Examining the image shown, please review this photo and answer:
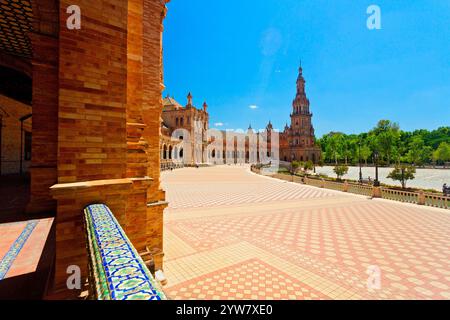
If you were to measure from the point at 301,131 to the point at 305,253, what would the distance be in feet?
228

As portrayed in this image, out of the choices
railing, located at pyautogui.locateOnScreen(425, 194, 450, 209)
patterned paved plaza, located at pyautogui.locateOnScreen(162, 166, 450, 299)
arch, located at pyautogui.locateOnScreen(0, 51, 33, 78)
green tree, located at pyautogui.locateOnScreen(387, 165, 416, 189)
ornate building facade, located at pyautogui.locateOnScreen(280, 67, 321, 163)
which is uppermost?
ornate building facade, located at pyautogui.locateOnScreen(280, 67, 321, 163)

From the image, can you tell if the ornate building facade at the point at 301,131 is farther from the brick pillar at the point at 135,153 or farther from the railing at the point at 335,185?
the brick pillar at the point at 135,153

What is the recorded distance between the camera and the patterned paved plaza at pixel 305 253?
4109 mm

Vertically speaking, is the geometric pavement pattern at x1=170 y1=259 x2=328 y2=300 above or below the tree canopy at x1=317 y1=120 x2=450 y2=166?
below

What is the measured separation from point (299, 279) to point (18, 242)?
6060mm

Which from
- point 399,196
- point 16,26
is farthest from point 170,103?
point 399,196

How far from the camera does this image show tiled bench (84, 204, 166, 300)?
117 centimetres

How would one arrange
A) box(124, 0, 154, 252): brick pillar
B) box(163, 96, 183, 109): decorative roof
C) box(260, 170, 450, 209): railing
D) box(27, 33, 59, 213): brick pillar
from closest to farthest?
box(27, 33, 59, 213): brick pillar
box(124, 0, 154, 252): brick pillar
box(260, 170, 450, 209): railing
box(163, 96, 183, 109): decorative roof

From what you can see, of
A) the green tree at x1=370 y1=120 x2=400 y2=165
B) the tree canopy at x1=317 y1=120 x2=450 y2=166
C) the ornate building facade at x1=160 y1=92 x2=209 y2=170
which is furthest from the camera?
the ornate building facade at x1=160 y1=92 x2=209 y2=170

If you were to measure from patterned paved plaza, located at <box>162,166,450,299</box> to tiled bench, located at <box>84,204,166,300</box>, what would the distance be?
288 cm

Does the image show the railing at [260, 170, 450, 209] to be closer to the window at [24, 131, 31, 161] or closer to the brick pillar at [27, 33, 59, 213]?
the brick pillar at [27, 33, 59, 213]

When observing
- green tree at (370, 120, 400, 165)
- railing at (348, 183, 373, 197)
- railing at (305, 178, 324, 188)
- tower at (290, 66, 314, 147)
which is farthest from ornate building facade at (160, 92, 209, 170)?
green tree at (370, 120, 400, 165)

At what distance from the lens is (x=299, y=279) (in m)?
4.45

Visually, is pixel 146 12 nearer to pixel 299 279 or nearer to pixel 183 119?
pixel 299 279
